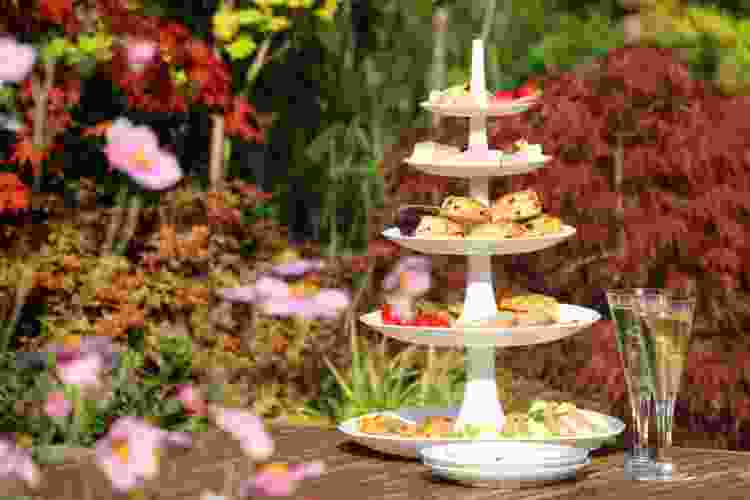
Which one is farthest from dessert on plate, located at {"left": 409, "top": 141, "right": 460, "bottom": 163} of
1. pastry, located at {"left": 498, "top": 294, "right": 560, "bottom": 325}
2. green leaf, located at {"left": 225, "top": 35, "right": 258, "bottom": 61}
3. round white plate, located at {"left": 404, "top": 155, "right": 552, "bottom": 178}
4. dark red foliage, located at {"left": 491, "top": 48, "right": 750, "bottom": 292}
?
green leaf, located at {"left": 225, "top": 35, "right": 258, "bottom": 61}

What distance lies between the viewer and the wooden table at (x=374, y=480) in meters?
3.61

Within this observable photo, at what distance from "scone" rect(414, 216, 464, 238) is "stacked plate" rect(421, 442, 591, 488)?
57 centimetres

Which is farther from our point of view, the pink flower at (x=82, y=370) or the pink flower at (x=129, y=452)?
the pink flower at (x=82, y=370)

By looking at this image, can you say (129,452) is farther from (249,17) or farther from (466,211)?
(249,17)

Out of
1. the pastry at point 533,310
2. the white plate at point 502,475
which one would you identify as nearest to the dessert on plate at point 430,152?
the pastry at point 533,310

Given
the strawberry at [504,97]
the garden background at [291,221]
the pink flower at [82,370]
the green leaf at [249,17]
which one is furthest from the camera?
the green leaf at [249,17]

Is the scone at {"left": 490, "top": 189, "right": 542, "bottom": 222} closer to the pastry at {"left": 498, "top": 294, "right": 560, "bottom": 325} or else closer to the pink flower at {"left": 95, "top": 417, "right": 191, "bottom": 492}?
the pastry at {"left": 498, "top": 294, "right": 560, "bottom": 325}

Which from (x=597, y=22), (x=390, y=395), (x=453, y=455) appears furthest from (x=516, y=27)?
(x=453, y=455)

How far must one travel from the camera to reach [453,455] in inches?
150

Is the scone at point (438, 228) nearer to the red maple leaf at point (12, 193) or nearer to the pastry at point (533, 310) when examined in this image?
the pastry at point (533, 310)

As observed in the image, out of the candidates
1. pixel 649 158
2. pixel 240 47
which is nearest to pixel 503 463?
pixel 649 158

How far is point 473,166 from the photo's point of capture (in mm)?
4195

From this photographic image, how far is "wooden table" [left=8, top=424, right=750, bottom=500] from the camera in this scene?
361 cm

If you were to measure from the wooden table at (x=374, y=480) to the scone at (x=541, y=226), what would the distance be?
1.94 feet
